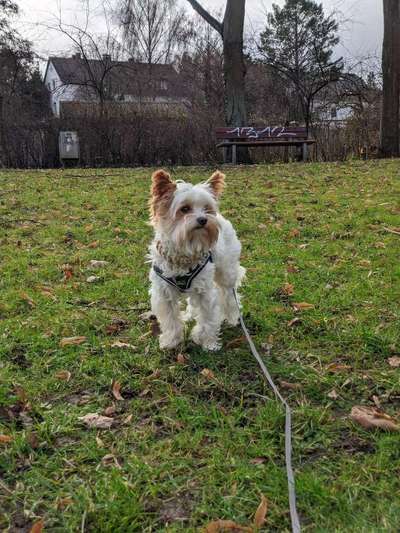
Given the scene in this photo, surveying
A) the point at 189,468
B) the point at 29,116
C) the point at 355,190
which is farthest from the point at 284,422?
the point at 29,116

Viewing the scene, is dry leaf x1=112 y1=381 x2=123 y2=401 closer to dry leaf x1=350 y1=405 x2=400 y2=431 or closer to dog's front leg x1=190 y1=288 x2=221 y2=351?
dog's front leg x1=190 y1=288 x2=221 y2=351

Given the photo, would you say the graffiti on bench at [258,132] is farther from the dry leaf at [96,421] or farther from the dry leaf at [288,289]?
the dry leaf at [96,421]

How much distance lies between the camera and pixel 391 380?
350 centimetres

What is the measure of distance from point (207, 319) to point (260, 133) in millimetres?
15133

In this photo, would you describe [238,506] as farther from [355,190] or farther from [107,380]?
[355,190]

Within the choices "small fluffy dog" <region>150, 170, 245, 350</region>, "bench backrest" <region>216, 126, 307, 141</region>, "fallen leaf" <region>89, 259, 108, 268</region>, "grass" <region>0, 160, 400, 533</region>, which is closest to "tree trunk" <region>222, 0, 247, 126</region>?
"bench backrest" <region>216, 126, 307, 141</region>

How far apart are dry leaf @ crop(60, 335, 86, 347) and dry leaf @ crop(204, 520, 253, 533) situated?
2.29 metres

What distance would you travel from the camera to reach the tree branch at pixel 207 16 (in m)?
19.4

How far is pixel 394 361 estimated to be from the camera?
3.77 metres

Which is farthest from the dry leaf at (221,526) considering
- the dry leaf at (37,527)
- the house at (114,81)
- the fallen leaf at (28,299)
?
the house at (114,81)

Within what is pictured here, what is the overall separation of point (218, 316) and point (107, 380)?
3.50 feet

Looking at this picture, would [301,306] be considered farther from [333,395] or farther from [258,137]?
[258,137]

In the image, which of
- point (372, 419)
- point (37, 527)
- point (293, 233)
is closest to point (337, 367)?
point (372, 419)

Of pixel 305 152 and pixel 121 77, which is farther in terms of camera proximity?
pixel 121 77
